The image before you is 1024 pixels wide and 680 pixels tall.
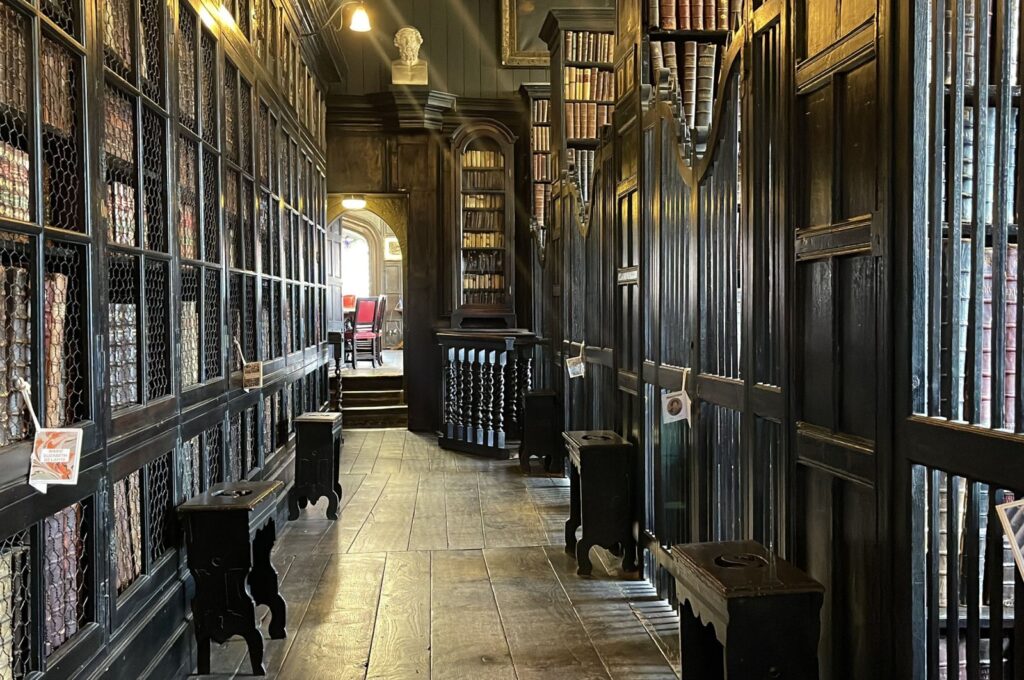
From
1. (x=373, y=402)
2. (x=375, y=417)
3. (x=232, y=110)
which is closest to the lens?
(x=232, y=110)

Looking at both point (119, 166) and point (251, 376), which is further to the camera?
point (251, 376)

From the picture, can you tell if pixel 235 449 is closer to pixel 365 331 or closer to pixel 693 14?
pixel 693 14

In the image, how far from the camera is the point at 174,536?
2990 millimetres

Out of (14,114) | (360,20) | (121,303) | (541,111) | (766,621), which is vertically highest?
(360,20)

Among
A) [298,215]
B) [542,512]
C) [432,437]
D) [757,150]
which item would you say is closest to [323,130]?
[298,215]

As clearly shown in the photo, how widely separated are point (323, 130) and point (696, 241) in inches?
225

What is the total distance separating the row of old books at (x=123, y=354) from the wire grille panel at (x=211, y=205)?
2.93 feet

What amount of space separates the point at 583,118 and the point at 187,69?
4.54 meters

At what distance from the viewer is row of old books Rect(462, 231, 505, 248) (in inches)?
350

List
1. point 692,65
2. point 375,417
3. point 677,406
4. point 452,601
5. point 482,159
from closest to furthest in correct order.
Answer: point 677,406 → point 452,601 → point 692,65 → point 482,159 → point 375,417

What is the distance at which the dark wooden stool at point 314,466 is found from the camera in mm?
5098

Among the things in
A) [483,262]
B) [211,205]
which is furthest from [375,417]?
[211,205]

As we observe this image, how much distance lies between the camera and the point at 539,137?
8766 mm

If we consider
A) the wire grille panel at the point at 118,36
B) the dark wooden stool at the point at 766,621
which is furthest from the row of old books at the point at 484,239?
the dark wooden stool at the point at 766,621
